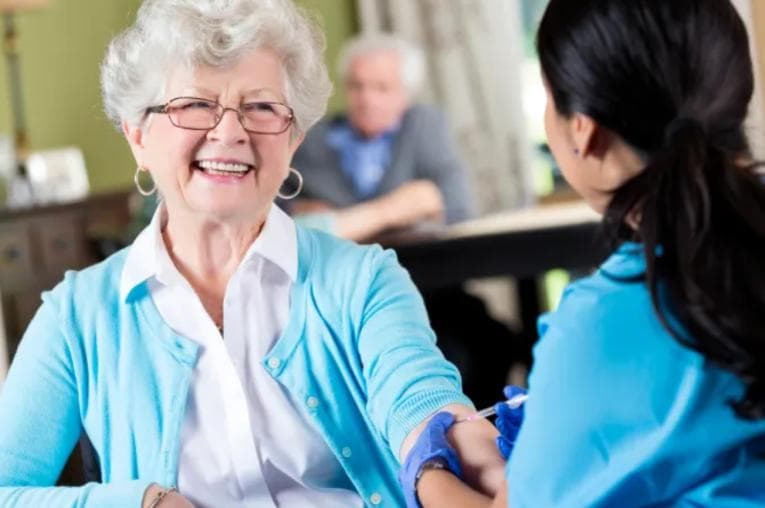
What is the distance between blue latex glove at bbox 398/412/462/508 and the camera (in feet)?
4.84

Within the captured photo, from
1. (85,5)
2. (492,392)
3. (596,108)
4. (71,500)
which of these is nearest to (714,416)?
(596,108)

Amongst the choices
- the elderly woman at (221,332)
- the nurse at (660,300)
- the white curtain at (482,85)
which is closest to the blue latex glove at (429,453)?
the elderly woman at (221,332)

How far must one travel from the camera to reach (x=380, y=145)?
4.93 m

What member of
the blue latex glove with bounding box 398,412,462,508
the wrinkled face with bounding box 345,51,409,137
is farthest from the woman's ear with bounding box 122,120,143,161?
the wrinkled face with bounding box 345,51,409,137

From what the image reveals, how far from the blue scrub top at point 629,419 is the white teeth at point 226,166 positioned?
601 millimetres

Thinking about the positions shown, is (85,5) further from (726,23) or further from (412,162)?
(726,23)

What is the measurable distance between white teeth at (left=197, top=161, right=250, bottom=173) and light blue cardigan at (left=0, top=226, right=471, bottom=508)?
14 centimetres

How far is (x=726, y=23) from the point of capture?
1.25 meters

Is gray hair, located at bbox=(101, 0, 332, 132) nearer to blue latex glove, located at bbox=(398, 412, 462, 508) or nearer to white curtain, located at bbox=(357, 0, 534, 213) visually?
blue latex glove, located at bbox=(398, 412, 462, 508)

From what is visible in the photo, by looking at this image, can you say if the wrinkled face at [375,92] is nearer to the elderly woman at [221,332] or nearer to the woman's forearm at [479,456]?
the elderly woman at [221,332]

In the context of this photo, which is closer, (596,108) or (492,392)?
(596,108)

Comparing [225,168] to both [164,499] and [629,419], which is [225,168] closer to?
[164,499]

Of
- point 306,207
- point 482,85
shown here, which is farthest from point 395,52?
point 482,85

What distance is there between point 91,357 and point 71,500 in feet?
0.61
